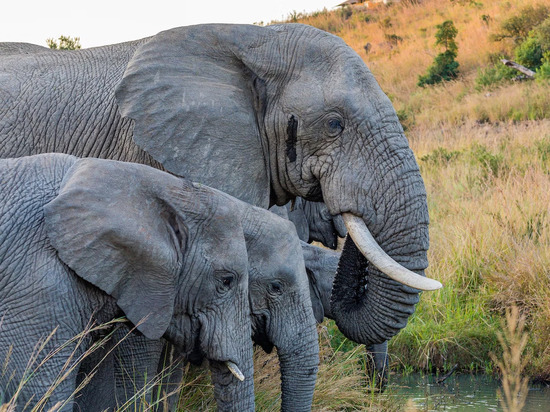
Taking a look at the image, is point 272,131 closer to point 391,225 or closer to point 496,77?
point 391,225

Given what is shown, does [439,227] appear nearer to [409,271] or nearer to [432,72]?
[409,271]

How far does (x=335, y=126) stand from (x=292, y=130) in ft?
0.76

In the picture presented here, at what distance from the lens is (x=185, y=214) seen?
12.8 feet

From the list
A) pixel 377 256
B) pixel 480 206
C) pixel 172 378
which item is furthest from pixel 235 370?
pixel 480 206

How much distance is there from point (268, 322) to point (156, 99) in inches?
55.4

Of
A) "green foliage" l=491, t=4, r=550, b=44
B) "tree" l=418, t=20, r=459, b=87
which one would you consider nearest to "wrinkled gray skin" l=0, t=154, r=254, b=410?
"tree" l=418, t=20, r=459, b=87

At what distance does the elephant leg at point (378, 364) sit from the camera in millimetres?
6363

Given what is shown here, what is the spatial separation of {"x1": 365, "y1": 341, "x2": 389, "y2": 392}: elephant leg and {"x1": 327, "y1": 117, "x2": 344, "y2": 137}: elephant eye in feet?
6.59

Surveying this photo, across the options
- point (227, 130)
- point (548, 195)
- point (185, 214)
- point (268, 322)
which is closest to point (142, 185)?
point (185, 214)

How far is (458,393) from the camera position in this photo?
649 centimetres

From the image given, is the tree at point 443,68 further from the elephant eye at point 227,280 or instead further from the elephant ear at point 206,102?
the elephant eye at point 227,280

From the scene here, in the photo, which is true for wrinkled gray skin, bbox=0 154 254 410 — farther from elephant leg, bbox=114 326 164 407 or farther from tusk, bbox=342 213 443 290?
tusk, bbox=342 213 443 290

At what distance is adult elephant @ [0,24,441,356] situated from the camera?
487cm

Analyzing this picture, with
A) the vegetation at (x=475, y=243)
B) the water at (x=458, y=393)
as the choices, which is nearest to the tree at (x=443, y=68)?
the vegetation at (x=475, y=243)
